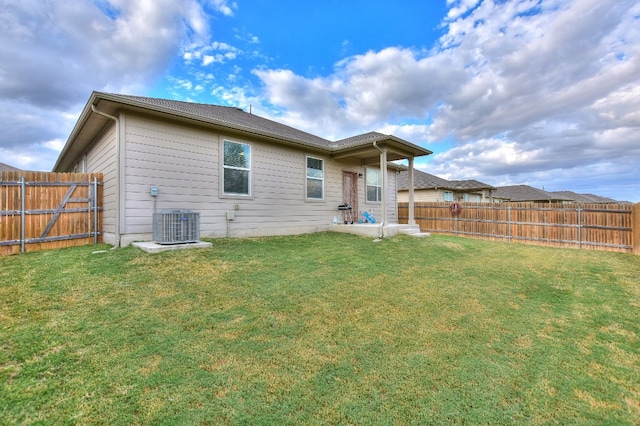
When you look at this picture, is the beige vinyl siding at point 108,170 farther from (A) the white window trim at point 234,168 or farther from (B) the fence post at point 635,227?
(B) the fence post at point 635,227

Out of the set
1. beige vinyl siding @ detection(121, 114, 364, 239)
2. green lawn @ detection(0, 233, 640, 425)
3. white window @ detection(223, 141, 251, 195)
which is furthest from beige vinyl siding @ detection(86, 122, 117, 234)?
white window @ detection(223, 141, 251, 195)

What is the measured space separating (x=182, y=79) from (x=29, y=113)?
14.6m

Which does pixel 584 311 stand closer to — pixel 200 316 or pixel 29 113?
pixel 200 316

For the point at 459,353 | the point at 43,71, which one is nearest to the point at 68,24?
the point at 43,71

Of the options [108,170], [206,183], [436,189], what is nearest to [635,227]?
[206,183]

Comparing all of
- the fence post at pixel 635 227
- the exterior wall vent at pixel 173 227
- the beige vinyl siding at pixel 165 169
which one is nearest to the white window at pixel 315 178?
the beige vinyl siding at pixel 165 169

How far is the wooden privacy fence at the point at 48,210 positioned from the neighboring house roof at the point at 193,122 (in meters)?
1.71

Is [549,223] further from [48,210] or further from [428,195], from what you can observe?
[48,210]

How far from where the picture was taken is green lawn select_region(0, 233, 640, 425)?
1.83m

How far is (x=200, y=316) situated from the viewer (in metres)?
3.14

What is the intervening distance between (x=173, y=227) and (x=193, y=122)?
2.85 metres

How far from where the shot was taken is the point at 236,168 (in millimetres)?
7844

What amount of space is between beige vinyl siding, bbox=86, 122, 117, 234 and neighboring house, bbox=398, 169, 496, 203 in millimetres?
18773

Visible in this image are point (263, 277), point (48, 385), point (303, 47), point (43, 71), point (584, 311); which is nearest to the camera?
point (48, 385)
